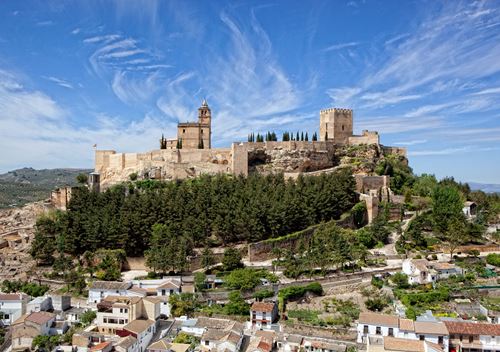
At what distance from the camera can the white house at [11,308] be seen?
2536 centimetres

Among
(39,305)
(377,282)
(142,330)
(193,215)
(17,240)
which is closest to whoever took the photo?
(142,330)

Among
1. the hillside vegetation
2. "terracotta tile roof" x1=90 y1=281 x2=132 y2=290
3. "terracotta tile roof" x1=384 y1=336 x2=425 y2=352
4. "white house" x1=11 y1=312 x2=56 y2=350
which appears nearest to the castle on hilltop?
the hillside vegetation

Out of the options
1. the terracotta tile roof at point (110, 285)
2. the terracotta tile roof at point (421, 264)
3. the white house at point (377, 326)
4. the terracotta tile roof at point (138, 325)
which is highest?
the terracotta tile roof at point (421, 264)

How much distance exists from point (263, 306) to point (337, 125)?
25303mm

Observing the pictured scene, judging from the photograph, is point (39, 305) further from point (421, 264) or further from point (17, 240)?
point (421, 264)

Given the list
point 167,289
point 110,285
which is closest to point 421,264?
point 167,289

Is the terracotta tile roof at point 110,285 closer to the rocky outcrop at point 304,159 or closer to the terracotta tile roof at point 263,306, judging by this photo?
the terracotta tile roof at point 263,306

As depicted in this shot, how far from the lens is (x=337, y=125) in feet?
147

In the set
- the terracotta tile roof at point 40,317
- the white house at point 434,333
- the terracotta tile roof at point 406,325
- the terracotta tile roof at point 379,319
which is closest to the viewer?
the white house at point 434,333

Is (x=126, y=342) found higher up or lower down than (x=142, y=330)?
lower down

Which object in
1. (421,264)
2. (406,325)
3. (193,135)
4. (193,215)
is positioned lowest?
(406,325)

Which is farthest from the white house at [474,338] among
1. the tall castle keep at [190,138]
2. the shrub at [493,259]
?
the tall castle keep at [190,138]

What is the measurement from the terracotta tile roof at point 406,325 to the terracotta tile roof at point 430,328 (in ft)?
0.69

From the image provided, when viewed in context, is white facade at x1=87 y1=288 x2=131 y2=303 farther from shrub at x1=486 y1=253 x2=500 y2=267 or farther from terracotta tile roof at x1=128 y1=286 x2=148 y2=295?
shrub at x1=486 y1=253 x2=500 y2=267
